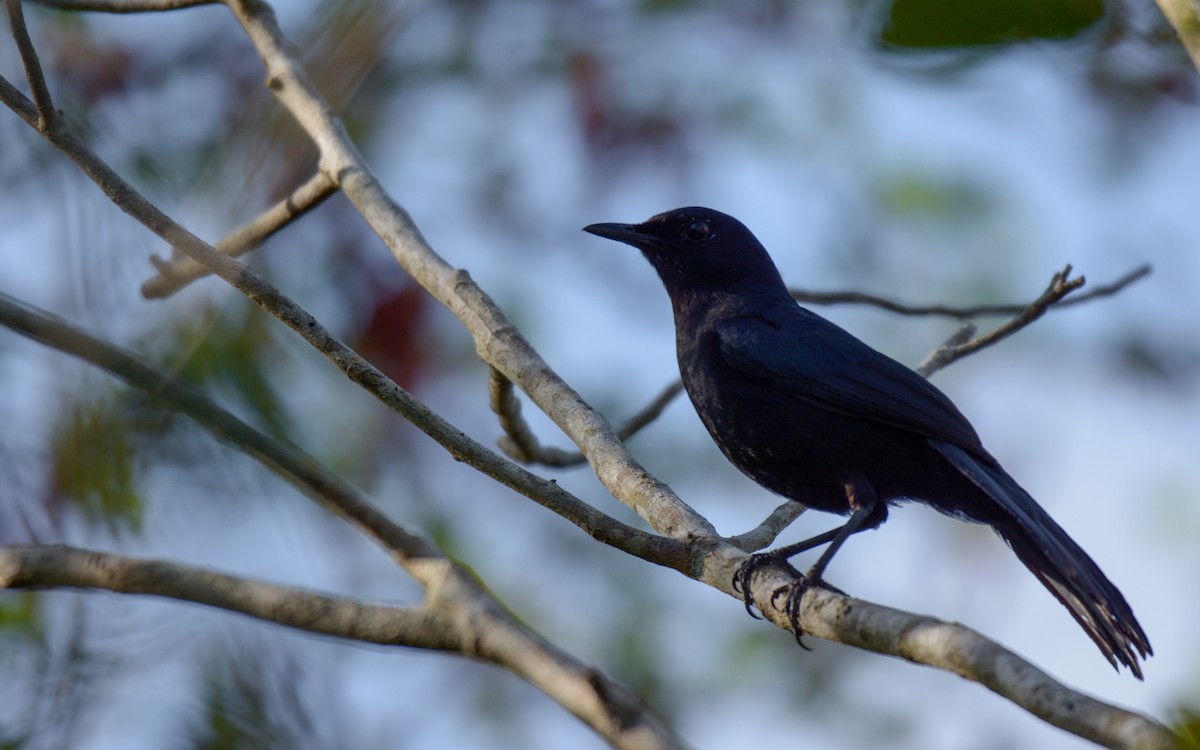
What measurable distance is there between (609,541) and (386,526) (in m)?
0.66

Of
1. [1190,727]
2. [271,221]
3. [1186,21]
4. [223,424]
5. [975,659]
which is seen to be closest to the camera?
[1190,727]

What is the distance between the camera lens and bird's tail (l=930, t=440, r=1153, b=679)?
11.2ft

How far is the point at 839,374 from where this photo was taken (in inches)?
177

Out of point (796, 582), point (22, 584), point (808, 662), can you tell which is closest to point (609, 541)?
point (796, 582)

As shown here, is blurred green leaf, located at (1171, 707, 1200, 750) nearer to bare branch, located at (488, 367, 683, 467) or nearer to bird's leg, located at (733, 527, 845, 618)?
bird's leg, located at (733, 527, 845, 618)

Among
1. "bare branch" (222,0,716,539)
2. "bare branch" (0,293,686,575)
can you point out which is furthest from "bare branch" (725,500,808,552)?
"bare branch" (0,293,686,575)

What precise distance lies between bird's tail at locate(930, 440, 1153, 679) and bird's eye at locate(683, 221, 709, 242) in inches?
62.6

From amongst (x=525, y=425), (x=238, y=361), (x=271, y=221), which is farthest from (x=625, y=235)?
(x=238, y=361)

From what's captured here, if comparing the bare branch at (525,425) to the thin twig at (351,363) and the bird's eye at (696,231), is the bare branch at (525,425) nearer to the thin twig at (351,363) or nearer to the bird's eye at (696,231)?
the bird's eye at (696,231)

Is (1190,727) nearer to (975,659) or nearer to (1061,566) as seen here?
(975,659)

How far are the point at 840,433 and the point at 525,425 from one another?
1.14 m

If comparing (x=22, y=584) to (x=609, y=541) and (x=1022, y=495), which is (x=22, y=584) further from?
(x=1022, y=495)

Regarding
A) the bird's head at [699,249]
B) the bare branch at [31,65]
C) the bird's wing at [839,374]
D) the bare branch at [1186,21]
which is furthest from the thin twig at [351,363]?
the bird's head at [699,249]

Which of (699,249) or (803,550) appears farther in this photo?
(699,249)
